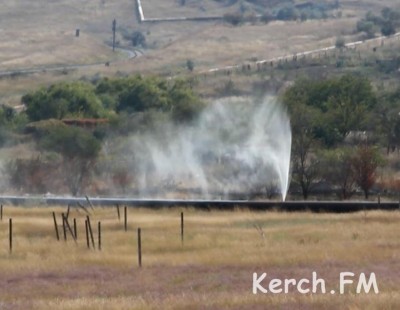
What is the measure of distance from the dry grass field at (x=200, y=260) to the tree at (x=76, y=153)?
21.0m

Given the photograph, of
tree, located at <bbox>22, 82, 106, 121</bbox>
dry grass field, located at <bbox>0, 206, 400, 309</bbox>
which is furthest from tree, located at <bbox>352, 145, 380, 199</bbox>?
tree, located at <bbox>22, 82, 106, 121</bbox>

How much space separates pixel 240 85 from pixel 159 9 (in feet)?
320

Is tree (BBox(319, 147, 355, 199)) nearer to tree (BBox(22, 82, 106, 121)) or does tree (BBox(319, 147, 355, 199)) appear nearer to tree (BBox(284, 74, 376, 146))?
tree (BBox(284, 74, 376, 146))

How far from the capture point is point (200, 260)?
26.9 m

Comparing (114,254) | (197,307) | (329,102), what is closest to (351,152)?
(329,102)

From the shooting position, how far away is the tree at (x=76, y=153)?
6131cm

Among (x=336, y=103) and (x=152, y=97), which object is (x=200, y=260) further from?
(x=152, y=97)

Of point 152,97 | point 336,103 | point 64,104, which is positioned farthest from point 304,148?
Result: point 64,104

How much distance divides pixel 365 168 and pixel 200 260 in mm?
26691

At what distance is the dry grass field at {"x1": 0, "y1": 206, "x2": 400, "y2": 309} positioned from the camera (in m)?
19.2
